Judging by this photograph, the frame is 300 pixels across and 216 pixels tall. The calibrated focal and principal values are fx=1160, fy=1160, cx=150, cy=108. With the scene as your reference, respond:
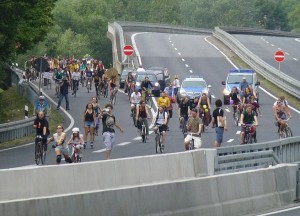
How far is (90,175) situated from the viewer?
16875mm

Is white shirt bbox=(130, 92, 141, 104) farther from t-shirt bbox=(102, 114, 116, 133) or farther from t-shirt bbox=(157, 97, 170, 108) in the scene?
t-shirt bbox=(102, 114, 116, 133)

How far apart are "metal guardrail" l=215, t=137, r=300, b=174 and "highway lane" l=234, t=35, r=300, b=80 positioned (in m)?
45.3

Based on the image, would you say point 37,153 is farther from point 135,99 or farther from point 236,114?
point 236,114

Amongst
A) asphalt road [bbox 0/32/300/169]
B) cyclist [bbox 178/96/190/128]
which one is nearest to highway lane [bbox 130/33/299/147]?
asphalt road [bbox 0/32/300/169]

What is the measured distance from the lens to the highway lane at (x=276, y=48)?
8075cm

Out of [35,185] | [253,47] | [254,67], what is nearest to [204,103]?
[35,185]

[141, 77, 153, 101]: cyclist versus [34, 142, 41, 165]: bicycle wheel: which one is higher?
[141, 77, 153, 101]: cyclist

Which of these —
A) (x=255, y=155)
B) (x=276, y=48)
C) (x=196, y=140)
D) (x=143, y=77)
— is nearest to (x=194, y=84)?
(x=143, y=77)

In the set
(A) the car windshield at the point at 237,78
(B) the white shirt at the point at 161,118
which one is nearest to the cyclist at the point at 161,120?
(B) the white shirt at the point at 161,118

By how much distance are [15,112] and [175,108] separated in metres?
7.46

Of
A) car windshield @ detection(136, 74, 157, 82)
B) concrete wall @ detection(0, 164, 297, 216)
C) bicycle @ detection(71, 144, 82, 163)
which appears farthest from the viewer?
car windshield @ detection(136, 74, 157, 82)

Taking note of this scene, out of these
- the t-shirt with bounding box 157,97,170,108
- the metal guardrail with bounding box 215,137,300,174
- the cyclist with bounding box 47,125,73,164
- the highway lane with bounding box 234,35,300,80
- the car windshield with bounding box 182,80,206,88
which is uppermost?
the highway lane with bounding box 234,35,300,80

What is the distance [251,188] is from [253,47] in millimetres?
75557

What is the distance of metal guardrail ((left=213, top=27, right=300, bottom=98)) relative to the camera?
2355 inches
